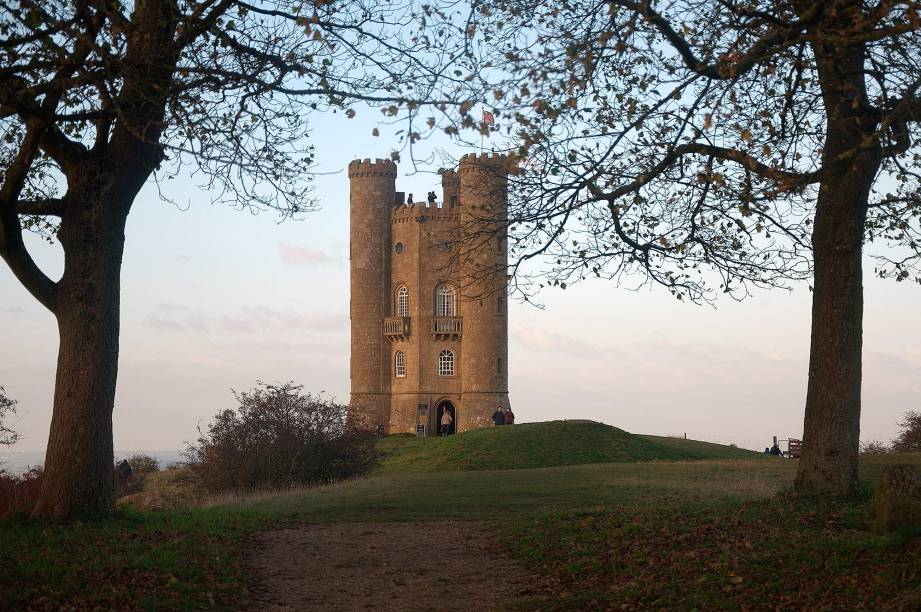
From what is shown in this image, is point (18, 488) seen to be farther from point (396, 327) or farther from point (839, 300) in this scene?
point (396, 327)

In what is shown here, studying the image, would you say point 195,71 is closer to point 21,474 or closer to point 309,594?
point 309,594

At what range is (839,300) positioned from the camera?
13148 mm

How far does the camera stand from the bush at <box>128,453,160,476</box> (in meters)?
46.1

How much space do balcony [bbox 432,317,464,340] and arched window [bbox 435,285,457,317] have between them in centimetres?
61

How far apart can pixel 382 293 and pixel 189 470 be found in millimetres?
28904

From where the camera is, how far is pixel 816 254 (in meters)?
13.5

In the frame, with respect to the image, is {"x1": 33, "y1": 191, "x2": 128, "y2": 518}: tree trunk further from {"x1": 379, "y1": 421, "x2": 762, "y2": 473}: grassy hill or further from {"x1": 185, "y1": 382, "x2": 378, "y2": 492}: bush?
{"x1": 379, "y1": 421, "x2": 762, "y2": 473}: grassy hill

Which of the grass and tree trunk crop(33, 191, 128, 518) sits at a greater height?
tree trunk crop(33, 191, 128, 518)

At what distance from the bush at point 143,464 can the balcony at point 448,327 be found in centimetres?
1613

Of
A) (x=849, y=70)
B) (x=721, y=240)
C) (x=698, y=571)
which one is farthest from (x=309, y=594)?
A: (x=849, y=70)

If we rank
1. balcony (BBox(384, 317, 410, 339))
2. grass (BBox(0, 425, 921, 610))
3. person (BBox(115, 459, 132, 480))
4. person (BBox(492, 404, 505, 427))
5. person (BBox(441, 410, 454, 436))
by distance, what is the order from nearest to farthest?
grass (BBox(0, 425, 921, 610))
person (BBox(115, 459, 132, 480))
person (BBox(492, 404, 505, 427))
person (BBox(441, 410, 454, 436))
balcony (BBox(384, 317, 410, 339))

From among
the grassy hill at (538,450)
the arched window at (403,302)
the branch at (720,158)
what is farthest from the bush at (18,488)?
the arched window at (403,302)

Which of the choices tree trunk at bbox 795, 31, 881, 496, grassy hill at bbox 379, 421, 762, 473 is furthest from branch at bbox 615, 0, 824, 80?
grassy hill at bbox 379, 421, 762, 473

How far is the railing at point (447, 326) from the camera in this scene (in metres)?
56.2
